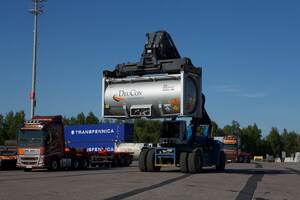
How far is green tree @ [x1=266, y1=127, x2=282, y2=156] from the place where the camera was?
5743 inches

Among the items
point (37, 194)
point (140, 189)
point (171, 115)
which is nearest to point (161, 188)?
point (140, 189)

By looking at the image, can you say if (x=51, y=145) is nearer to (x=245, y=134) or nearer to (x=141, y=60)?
(x=141, y=60)

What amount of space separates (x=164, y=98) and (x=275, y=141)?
12452 centimetres

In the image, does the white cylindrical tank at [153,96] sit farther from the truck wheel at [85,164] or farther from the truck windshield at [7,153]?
the truck windshield at [7,153]

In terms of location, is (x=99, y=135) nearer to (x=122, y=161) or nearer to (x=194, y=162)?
(x=122, y=161)

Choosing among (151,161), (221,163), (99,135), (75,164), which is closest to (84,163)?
(75,164)

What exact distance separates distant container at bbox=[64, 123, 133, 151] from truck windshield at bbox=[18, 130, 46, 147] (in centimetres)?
2778

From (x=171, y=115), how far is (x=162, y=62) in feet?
9.58

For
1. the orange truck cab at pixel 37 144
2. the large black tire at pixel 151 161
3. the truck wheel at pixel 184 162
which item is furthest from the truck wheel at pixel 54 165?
the truck wheel at pixel 184 162

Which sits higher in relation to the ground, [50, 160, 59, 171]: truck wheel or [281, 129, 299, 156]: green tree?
[281, 129, 299, 156]: green tree

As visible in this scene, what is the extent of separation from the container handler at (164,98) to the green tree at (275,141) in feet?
391

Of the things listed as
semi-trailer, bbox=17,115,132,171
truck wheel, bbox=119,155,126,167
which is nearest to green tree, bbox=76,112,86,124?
truck wheel, bbox=119,155,126,167

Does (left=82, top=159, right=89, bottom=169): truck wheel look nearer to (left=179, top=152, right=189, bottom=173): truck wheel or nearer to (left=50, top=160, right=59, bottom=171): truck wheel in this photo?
(left=50, top=160, right=59, bottom=171): truck wheel

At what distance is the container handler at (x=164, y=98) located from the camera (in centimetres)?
2747
